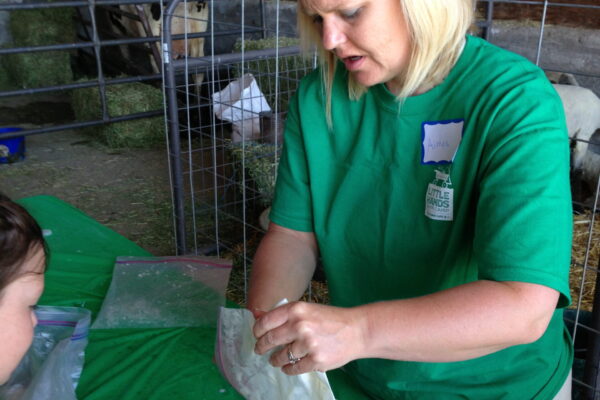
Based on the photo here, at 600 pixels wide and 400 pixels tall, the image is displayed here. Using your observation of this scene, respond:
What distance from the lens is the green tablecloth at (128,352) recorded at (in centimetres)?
152

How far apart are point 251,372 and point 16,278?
1.48 ft

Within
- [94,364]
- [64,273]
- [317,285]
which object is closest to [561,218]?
[94,364]

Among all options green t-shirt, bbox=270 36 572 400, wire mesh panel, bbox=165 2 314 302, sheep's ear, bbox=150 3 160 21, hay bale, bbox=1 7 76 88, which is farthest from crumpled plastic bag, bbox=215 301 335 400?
hay bale, bbox=1 7 76 88

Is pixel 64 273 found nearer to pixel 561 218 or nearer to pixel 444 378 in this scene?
pixel 444 378

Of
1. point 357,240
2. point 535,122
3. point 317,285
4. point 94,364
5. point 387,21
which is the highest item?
point 387,21

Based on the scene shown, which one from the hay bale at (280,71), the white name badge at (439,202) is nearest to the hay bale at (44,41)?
the hay bale at (280,71)

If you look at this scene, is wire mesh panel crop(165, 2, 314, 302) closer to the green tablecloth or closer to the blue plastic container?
the green tablecloth

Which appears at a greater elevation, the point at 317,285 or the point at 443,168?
the point at 443,168

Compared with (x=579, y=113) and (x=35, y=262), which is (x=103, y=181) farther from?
(x=35, y=262)

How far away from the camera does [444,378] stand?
115 centimetres

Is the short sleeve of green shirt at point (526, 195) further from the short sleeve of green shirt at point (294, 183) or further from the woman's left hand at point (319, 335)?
the short sleeve of green shirt at point (294, 183)

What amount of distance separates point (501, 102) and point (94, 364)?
1.19 metres

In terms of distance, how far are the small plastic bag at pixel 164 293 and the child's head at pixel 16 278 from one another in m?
0.65

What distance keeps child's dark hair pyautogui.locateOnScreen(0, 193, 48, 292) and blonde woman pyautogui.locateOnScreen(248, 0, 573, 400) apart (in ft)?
1.37
